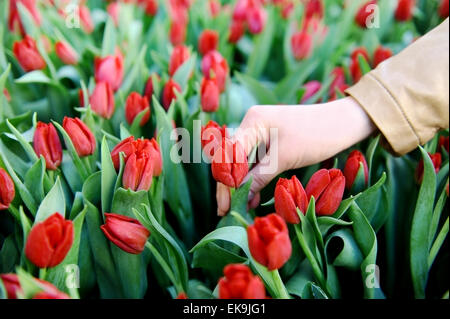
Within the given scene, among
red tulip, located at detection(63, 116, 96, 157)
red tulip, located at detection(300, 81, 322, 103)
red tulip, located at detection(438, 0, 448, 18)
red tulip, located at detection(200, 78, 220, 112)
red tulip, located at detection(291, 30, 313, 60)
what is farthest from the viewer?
red tulip, located at detection(438, 0, 448, 18)

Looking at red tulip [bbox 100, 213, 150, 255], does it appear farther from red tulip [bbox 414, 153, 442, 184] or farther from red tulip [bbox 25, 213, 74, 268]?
red tulip [bbox 414, 153, 442, 184]

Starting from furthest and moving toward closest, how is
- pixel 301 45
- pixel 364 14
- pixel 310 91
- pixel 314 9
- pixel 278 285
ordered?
pixel 314 9, pixel 364 14, pixel 301 45, pixel 310 91, pixel 278 285

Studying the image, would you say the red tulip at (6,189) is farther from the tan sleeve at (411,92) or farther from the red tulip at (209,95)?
the tan sleeve at (411,92)

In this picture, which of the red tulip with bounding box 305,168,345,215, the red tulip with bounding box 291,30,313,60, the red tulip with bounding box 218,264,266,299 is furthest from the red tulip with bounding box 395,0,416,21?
the red tulip with bounding box 218,264,266,299

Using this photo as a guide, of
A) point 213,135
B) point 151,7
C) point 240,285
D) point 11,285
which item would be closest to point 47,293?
point 11,285

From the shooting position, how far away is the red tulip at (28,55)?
2.99ft

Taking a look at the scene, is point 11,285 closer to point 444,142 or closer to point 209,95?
point 209,95

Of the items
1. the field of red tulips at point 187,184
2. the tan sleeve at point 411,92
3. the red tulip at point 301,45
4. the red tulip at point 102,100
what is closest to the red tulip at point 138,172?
the field of red tulips at point 187,184

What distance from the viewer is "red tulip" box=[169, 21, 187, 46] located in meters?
1.14

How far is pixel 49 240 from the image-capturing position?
0.53 meters

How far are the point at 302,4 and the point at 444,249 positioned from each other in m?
0.82

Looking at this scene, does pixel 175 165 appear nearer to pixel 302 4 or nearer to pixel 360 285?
pixel 360 285

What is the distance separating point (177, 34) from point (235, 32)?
132 mm

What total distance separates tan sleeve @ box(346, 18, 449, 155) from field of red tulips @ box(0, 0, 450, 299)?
54mm
